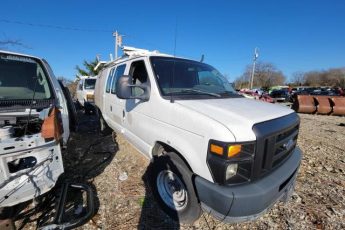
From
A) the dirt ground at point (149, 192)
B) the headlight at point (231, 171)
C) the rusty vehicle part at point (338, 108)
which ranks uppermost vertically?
the headlight at point (231, 171)

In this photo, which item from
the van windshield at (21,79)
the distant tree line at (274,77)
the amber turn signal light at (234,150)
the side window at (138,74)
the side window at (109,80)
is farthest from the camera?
the distant tree line at (274,77)

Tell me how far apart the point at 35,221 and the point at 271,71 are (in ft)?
287

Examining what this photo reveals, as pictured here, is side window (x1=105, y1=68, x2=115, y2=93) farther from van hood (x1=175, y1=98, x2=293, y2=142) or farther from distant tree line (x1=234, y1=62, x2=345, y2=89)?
distant tree line (x1=234, y1=62, x2=345, y2=89)

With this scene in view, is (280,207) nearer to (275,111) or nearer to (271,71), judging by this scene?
(275,111)

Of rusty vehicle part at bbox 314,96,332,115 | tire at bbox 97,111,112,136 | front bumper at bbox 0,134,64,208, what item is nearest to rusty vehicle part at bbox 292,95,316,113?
rusty vehicle part at bbox 314,96,332,115

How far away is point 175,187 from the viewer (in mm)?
3004

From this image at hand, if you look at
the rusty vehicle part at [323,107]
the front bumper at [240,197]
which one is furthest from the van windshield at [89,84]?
the rusty vehicle part at [323,107]

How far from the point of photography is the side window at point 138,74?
3.56 m

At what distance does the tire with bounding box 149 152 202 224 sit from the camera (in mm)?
2539

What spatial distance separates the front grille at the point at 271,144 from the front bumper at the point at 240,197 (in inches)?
4.7

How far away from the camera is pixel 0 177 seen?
2297 mm

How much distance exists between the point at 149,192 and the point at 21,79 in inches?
109

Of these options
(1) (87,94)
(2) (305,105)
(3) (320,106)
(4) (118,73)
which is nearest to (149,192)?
(4) (118,73)

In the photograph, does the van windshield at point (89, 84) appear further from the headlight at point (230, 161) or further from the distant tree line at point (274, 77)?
the distant tree line at point (274, 77)
